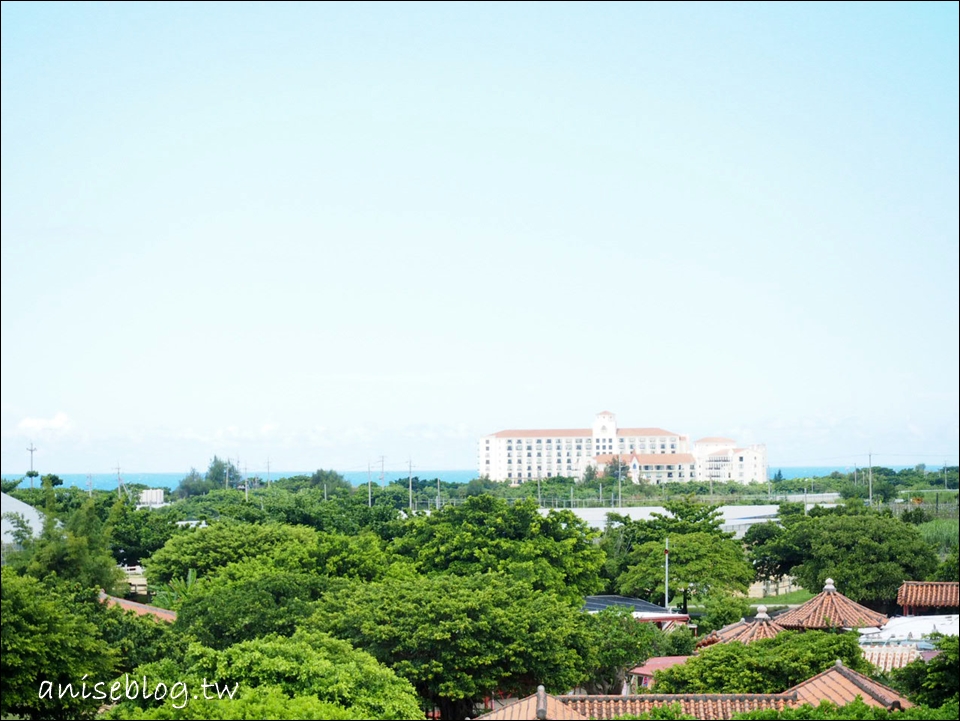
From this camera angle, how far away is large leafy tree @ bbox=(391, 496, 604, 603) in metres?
16.7

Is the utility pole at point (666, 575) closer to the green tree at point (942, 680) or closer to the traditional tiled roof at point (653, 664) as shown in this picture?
the traditional tiled roof at point (653, 664)

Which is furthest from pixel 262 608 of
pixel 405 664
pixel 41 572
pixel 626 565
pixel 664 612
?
pixel 626 565

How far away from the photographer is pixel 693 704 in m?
9.13

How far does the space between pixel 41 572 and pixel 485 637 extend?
4.84 metres

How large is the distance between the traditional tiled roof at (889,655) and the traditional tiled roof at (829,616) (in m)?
1.54

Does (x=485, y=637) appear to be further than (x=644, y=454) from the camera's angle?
No

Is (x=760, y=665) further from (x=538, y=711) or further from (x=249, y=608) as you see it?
(x=249, y=608)

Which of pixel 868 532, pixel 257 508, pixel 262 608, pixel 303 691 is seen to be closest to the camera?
pixel 303 691

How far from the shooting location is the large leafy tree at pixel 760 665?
404 inches

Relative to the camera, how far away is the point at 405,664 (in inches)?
420

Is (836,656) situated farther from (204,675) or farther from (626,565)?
(626,565)

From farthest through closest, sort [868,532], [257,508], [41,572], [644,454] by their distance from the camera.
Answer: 1. [644,454]
2. [257,508]
3. [868,532]
4. [41,572]

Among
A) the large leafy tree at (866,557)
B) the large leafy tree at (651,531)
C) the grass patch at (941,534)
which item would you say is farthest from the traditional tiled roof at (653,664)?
the grass patch at (941,534)

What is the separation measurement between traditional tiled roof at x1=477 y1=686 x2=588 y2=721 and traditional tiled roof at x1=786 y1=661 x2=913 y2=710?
2093 mm
